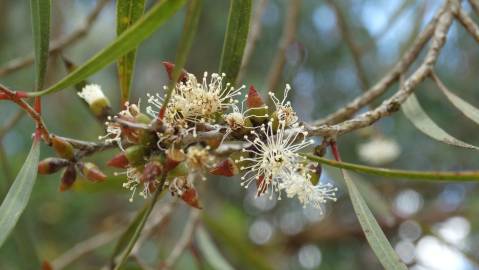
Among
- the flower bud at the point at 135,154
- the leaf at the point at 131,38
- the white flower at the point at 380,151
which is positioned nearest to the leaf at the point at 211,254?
the flower bud at the point at 135,154

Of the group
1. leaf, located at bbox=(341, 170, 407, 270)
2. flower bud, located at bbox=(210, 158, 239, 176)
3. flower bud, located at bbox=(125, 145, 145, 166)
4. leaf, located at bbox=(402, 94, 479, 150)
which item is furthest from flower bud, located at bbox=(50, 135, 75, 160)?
leaf, located at bbox=(402, 94, 479, 150)

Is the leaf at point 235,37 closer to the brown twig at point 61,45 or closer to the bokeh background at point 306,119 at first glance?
the brown twig at point 61,45

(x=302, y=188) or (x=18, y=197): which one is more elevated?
(x=302, y=188)

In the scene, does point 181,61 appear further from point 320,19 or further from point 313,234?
point 320,19

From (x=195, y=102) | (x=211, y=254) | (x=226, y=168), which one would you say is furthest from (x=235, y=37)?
(x=211, y=254)

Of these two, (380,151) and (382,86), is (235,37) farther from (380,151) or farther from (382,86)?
(380,151)
